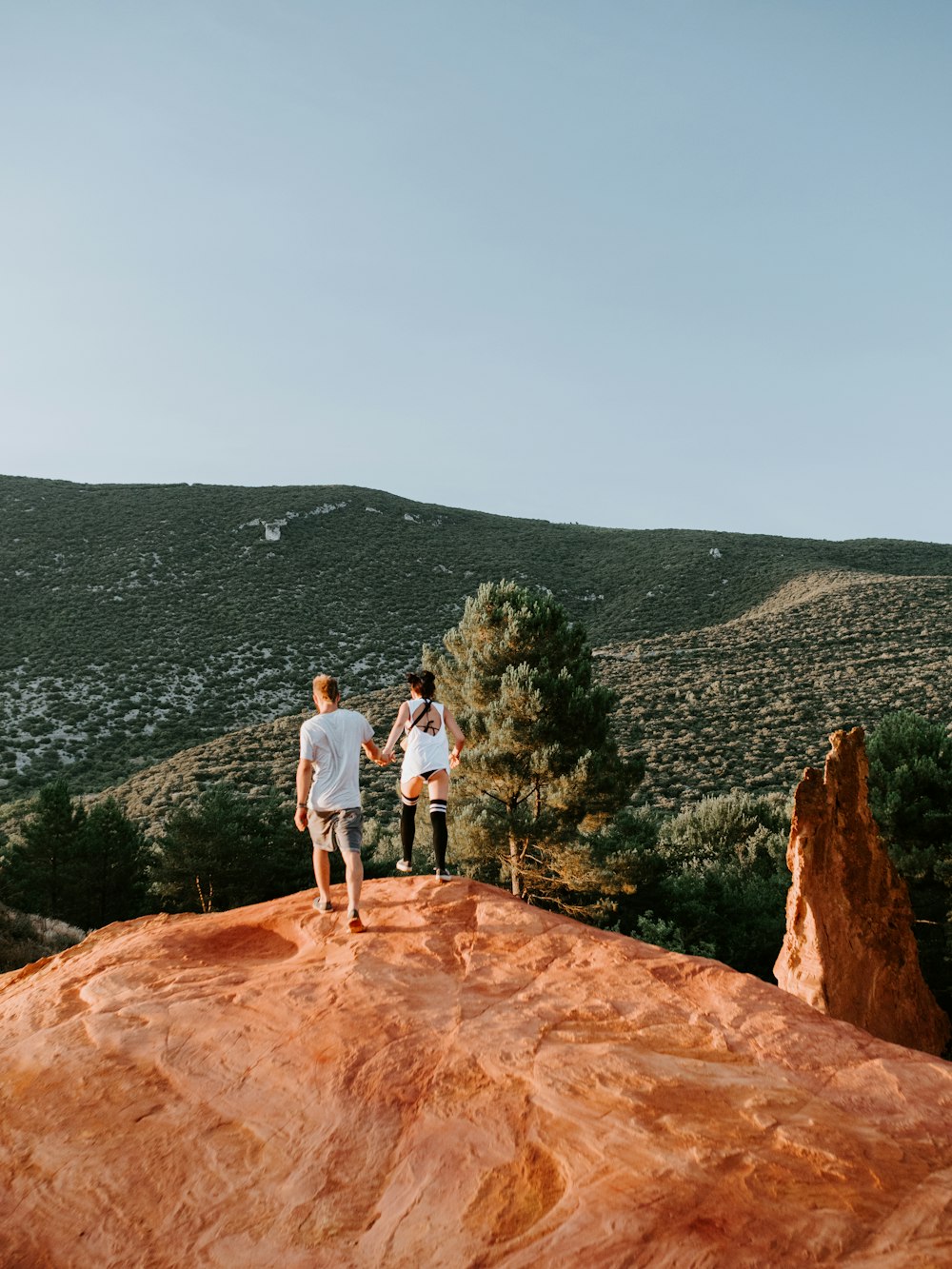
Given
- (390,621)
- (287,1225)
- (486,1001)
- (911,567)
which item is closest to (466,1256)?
(287,1225)

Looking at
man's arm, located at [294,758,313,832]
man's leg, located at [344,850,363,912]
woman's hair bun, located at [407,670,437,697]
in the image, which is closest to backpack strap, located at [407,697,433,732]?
woman's hair bun, located at [407,670,437,697]

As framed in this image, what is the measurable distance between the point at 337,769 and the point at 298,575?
54.8m

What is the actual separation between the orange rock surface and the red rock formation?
338cm

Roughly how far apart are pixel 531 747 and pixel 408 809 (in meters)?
9.17

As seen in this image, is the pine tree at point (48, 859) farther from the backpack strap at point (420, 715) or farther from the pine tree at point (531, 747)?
the backpack strap at point (420, 715)

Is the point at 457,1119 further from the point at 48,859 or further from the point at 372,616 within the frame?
the point at 372,616

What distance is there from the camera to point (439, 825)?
7.65 metres

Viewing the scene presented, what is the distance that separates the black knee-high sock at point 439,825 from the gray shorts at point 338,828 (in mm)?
937

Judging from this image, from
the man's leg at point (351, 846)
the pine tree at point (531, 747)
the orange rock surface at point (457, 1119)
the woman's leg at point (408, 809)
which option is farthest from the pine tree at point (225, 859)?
the orange rock surface at point (457, 1119)

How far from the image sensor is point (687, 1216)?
3068 mm

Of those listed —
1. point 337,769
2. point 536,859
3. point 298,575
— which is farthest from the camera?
point 298,575

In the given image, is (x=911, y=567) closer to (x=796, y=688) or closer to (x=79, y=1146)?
(x=796, y=688)

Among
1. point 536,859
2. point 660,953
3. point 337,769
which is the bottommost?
point 536,859

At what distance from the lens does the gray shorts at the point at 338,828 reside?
6.73 m
